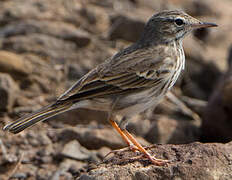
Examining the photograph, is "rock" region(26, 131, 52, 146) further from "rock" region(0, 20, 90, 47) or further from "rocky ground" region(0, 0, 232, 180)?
"rock" region(0, 20, 90, 47)

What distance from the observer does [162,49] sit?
22.2 ft

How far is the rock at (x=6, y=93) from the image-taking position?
27.6 feet

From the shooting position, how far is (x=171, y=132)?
8836 mm

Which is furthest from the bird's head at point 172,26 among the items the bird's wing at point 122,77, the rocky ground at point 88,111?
the rocky ground at point 88,111

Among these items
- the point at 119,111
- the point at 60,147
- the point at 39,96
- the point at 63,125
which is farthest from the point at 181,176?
A: the point at 39,96

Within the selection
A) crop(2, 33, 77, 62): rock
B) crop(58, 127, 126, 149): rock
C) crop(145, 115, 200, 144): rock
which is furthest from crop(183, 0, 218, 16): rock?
crop(58, 127, 126, 149): rock

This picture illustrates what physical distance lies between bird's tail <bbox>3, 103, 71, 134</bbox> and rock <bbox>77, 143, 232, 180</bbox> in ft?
2.94

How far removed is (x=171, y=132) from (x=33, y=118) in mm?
3448

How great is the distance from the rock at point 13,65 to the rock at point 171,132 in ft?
8.13

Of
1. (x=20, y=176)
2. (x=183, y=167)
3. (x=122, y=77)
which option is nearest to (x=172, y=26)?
(x=122, y=77)

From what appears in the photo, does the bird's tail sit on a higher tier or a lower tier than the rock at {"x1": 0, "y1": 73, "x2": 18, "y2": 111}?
higher

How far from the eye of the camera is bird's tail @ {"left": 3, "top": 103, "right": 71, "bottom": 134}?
19.4ft

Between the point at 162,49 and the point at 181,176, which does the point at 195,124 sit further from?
the point at 181,176

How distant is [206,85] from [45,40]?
3545mm
